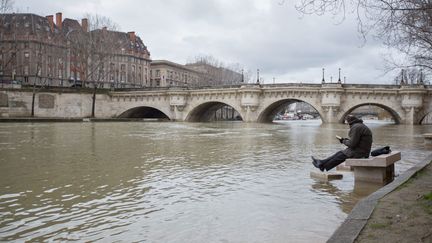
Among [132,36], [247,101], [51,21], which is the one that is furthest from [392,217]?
[132,36]

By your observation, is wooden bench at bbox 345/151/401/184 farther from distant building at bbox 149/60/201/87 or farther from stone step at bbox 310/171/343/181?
distant building at bbox 149/60/201/87

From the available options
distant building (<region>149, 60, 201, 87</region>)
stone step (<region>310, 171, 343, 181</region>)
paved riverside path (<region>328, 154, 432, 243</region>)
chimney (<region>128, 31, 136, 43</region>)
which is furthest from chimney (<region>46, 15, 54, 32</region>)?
paved riverside path (<region>328, 154, 432, 243</region>)

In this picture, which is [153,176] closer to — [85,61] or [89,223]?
[89,223]

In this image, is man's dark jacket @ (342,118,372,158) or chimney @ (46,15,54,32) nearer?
man's dark jacket @ (342,118,372,158)

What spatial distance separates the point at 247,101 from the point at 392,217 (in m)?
43.0

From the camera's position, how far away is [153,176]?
896 centimetres

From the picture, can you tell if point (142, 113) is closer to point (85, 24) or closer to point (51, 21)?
point (85, 24)

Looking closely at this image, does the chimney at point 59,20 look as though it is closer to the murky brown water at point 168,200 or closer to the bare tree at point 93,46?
the bare tree at point 93,46

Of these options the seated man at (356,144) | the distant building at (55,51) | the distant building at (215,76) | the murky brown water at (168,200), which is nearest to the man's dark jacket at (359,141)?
the seated man at (356,144)

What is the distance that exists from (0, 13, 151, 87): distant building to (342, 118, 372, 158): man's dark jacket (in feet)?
168

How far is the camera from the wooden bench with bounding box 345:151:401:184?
7855mm

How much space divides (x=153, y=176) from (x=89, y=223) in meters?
3.59

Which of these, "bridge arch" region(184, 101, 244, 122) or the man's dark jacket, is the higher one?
"bridge arch" region(184, 101, 244, 122)

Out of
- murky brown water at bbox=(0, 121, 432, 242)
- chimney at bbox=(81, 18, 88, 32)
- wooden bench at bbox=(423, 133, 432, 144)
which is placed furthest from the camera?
chimney at bbox=(81, 18, 88, 32)
